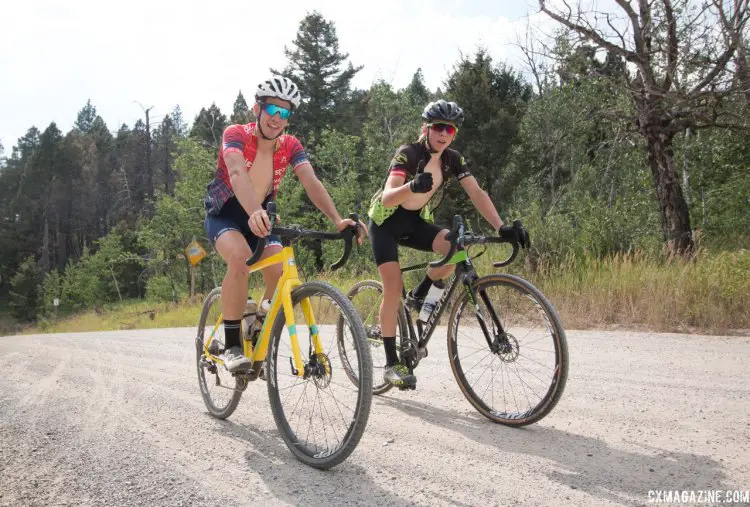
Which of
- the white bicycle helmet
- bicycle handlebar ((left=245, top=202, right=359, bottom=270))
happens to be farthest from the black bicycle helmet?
bicycle handlebar ((left=245, top=202, right=359, bottom=270))

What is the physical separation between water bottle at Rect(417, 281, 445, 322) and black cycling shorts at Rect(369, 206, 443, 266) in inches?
14.7

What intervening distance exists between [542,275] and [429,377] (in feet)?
16.5

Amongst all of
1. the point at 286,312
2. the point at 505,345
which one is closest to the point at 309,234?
the point at 286,312

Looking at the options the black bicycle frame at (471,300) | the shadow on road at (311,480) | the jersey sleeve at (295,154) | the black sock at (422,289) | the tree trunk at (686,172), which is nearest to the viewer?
the shadow on road at (311,480)

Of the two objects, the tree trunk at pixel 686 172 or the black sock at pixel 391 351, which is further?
the tree trunk at pixel 686 172

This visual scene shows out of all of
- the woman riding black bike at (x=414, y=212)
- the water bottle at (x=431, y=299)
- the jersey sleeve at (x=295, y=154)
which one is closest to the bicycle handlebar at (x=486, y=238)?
the woman riding black bike at (x=414, y=212)

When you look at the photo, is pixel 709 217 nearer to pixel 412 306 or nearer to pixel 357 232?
pixel 412 306

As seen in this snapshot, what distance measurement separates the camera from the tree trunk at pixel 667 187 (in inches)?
462

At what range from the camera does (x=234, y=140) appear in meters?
3.97

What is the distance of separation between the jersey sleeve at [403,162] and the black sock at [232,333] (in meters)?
1.60

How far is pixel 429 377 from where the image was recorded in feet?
17.7

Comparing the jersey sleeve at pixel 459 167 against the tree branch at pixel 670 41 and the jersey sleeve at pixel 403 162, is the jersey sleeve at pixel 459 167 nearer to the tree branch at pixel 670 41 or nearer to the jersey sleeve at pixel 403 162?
the jersey sleeve at pixel 403 162

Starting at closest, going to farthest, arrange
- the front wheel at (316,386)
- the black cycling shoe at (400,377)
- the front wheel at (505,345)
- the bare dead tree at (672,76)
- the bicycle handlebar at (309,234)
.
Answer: the front wheel at (316,386)
the bicycle handlebar at (309,234)
the front wheel at (505,345)
the black cycling shoe at (400,377)
the bare dead tree at (672,76)

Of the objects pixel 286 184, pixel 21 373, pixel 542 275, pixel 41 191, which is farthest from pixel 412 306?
pixel 41 191
